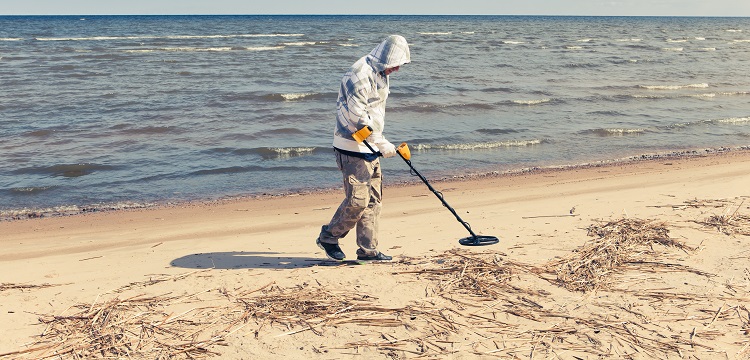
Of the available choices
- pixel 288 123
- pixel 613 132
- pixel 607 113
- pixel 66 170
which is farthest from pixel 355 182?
pixel 607 113

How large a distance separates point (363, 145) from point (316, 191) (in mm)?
4194

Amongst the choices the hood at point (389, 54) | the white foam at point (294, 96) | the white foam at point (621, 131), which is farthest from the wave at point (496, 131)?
the hood at point (389, 54)

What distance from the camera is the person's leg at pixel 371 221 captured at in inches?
207

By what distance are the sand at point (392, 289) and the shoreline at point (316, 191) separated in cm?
65

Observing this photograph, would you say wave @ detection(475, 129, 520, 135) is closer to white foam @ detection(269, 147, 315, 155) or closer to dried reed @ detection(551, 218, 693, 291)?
white foam @ detection(269, 147, 315, 155)

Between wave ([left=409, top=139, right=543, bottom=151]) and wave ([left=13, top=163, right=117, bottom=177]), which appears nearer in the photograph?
wave ([left=13, top=163, right=117, bottom=177])

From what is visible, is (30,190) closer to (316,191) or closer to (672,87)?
(316,191)

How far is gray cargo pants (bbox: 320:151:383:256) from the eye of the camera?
5070 millimetres

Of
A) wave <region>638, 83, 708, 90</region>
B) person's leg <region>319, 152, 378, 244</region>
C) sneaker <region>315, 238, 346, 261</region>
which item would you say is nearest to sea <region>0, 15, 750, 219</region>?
wave <region>638, 83, 708, 90</region>

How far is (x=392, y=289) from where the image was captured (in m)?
4.72

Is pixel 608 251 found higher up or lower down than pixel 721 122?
higher up

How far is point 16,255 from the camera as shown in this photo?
636cm

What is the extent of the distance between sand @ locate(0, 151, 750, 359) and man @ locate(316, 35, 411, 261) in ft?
0.82

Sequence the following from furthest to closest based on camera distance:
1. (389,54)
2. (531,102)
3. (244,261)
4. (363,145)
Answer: (531,102), (244,261), (363,145), (389,54)
